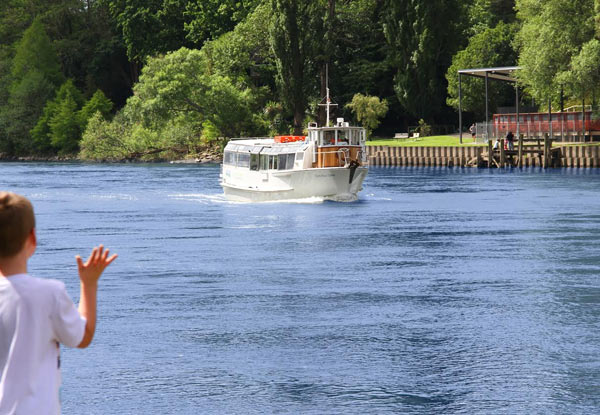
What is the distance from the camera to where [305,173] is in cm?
5153

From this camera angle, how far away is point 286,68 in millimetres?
96375

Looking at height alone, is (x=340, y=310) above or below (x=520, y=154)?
below

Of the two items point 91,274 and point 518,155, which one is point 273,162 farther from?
point 91,274

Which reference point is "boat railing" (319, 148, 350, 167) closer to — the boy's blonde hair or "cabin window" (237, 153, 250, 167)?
"cabin window" (237, 153, 250, 167)

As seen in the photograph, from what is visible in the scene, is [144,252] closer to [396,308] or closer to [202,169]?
[396,308]

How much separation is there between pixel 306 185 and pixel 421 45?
145 feet

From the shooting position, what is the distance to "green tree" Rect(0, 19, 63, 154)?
411 ft

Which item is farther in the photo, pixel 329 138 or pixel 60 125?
pixel 60 125

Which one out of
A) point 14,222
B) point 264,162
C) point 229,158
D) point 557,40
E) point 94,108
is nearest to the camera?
point 14,222

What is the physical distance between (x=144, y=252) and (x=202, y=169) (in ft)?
193

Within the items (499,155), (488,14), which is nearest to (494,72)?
(499,155)

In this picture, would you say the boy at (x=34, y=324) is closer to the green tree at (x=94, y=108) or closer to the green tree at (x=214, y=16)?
the green tree at (x=214, y=16)

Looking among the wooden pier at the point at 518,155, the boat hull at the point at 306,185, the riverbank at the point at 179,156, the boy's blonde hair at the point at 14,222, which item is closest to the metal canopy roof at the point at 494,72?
the wooden pier at the point at 518,155

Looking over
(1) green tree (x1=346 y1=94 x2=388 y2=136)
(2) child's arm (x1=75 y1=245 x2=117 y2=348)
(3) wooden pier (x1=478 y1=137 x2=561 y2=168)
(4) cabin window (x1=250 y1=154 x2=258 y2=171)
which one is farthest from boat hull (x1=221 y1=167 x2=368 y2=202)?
(2) child's arm (x1=75 y1=245 x2=117 y2=348)
